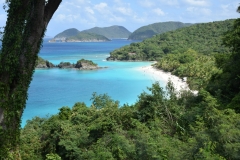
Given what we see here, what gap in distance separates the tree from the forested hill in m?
51.8

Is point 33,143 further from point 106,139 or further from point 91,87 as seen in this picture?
point 91,87

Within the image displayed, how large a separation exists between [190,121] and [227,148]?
3.79 metres

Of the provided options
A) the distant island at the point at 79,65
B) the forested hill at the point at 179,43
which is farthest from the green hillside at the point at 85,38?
the distant island at the point at 79,65

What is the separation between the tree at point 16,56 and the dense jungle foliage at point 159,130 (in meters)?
1.39

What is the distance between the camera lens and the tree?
388 cm

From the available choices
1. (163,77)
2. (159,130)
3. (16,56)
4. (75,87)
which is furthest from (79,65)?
(16,56)

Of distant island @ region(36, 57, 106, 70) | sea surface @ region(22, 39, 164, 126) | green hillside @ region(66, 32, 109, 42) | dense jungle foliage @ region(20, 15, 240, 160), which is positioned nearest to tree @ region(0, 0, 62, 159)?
dense jungle foliage @ region(20, 15, 240, 160)

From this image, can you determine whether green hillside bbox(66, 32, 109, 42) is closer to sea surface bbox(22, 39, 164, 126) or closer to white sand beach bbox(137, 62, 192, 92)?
sea surface bbox(22, 39, 164, 126)

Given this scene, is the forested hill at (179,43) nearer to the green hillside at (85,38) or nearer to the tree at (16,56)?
the tree at (16,56)

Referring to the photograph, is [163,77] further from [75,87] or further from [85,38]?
[85,38]

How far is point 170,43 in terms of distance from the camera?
233 ft

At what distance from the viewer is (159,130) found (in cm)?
667

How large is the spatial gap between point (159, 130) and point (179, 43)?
212 feet

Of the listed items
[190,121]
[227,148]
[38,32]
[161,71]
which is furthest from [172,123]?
[161,71]
